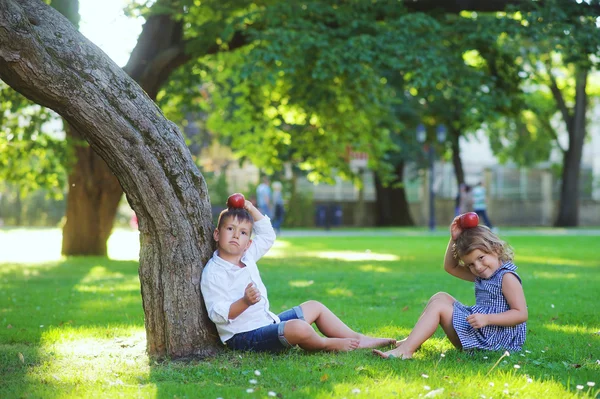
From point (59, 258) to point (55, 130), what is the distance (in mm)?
2738

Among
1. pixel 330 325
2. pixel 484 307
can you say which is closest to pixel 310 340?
pixel 330 325

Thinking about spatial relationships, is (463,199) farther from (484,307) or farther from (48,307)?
(484,307)

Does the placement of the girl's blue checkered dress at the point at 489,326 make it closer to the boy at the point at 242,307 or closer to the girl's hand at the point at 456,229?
the girl's hand at the point at 456,229

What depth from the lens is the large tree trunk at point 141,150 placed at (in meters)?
5.31

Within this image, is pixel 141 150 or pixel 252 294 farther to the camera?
pixel 141 150

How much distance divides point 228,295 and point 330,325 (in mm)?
930

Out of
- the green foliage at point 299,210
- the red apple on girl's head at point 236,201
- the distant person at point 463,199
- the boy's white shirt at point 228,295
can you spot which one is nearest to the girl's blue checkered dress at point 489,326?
the boy's white shirt at point 228,295

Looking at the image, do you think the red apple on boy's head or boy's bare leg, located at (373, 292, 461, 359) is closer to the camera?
boy's bare leg, located at (373, 292, 461, 359)

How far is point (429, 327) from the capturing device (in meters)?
5.99

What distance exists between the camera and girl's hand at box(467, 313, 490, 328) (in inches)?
230

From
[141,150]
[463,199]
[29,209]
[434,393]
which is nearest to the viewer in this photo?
[434,393]

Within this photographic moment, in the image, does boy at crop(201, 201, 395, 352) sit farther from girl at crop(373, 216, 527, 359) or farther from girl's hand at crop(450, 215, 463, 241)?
girl's hand at crop(450, 215, 463, 241)

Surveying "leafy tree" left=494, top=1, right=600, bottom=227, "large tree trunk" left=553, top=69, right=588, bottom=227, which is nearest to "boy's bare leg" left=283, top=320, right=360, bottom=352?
"leafy tree" left=494, top=1, right=600, bottom=227

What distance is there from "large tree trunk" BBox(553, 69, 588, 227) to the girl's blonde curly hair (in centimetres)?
3437
